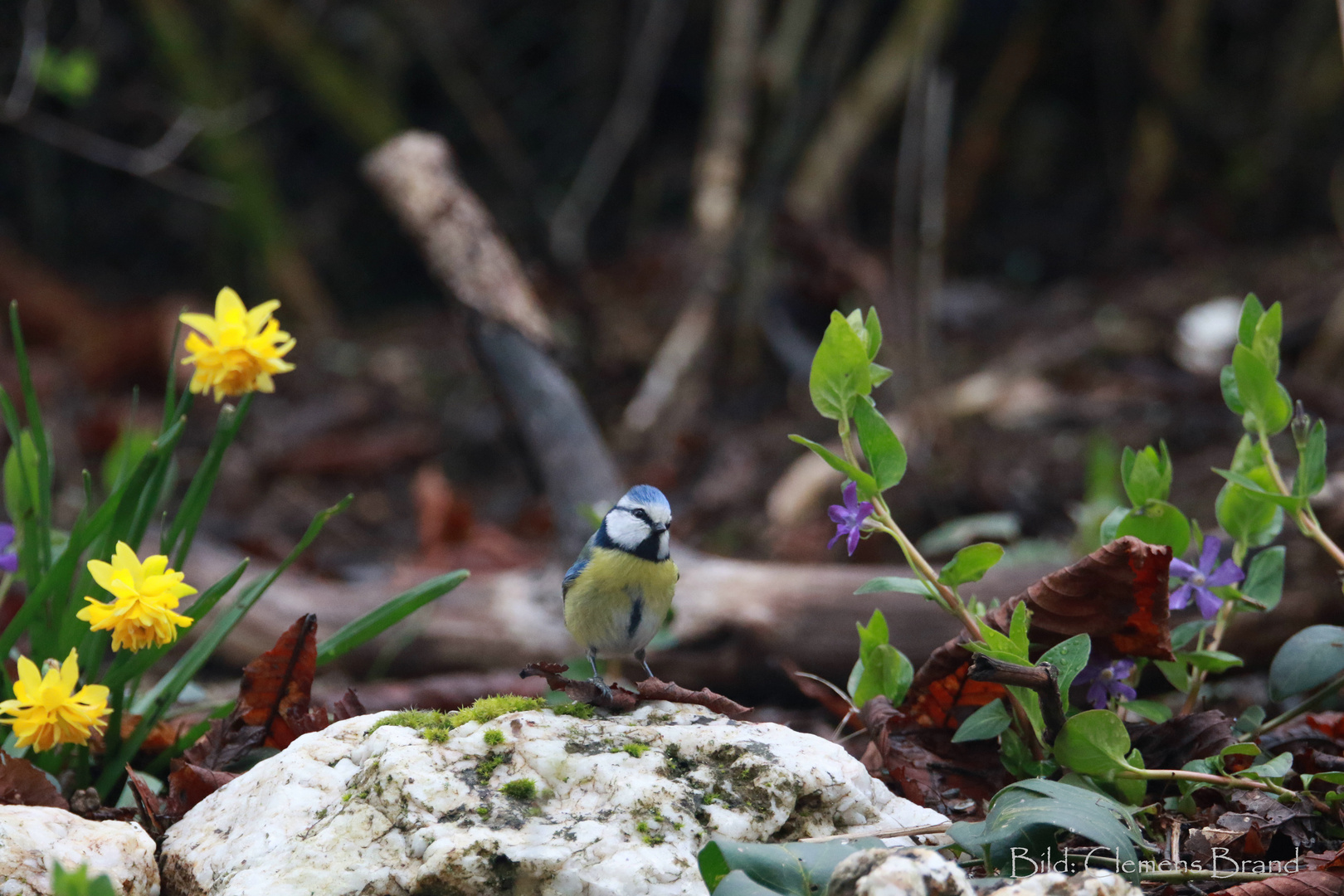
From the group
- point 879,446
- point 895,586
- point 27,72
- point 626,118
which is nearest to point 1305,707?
point 895,586

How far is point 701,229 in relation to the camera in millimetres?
6633

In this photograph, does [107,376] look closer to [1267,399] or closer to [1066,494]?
[1066,494]

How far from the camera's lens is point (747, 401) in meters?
6.53

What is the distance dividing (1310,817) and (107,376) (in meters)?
7.42

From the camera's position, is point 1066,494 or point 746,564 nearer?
point 746,564

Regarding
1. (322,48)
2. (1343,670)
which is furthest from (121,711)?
(322,48)

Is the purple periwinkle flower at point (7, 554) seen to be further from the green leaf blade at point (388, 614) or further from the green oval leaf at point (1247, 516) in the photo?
the green oval leaf at point (1247, 516)

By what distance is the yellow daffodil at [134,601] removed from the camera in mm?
1709

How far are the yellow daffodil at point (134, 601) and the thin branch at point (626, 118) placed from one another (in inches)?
223

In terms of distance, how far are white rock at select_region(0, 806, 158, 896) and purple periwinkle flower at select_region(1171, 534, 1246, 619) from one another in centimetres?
173

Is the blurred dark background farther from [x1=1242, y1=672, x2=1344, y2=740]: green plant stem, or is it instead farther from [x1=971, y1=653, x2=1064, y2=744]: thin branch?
[x1=971, y1=653, x2=1064, y2=744]: thin branch

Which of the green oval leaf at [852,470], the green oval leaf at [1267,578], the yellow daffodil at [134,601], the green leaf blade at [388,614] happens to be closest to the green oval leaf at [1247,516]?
the green oval leaf at [1267,578]

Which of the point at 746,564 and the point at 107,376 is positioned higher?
the point at 107,376

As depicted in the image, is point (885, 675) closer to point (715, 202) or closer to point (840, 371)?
point (840, 371)
